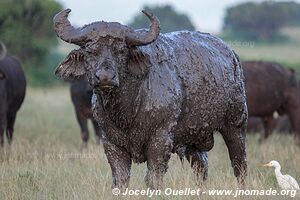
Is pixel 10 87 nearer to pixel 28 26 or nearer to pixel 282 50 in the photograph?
pixel 28 26

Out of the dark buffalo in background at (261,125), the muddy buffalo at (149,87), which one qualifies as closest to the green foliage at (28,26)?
the dark buffalo in background at (261,125)

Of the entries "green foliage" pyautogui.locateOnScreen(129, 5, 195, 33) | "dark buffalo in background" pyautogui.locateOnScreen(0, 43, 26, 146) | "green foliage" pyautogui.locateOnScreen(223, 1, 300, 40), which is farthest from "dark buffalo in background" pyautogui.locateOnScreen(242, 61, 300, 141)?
"green foliage" pyautogui.locateOnScreen(223, 1, 300, 40)

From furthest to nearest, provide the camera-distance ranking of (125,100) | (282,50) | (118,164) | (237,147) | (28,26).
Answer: (282,50) → (28,26) → (237,147) → (118,164) → (125,100)

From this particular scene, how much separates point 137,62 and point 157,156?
99 centimetres

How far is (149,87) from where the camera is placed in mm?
7590

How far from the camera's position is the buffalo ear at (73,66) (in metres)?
7.39

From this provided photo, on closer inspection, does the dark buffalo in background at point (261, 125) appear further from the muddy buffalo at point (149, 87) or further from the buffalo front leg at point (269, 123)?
the muddy buffalo at point (149, 87)

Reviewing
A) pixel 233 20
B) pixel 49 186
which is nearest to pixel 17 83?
pixel 49 186

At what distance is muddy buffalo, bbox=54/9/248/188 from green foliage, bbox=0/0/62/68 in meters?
35.6

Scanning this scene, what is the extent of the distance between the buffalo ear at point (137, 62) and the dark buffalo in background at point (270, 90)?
10.2 metres

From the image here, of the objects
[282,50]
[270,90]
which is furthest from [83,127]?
[282,50]

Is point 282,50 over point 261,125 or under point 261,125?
under

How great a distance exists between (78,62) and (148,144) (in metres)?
1.10

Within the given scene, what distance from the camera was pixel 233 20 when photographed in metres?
82.8
